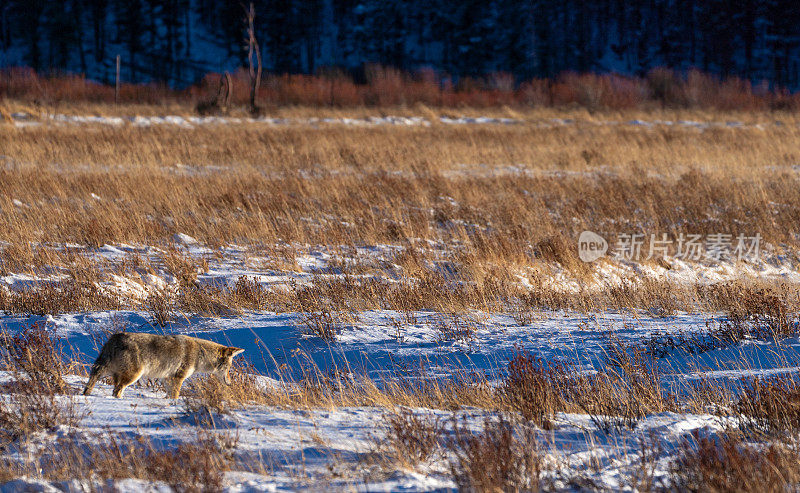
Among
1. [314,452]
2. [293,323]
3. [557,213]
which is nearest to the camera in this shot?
[314,452]

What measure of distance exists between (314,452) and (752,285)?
19.7 feet

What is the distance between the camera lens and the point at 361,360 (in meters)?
4.96

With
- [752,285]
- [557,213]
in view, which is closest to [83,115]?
[557,213]

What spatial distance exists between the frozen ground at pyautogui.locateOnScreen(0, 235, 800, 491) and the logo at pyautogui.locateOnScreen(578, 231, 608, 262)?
0.30 m

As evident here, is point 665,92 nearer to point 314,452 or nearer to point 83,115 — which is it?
point 83,115

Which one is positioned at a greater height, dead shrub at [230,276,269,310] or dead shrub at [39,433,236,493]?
dead shrub at [39,433,236,493]

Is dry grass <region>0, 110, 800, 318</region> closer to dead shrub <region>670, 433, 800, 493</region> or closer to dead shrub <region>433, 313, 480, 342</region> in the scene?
dead shrub <region>433, 313, 480, 342</region>

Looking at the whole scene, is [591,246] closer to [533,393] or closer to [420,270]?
[420,270]

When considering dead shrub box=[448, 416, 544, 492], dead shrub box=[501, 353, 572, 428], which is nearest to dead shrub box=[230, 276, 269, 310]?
dead shrub box=[501, 353, 572, 428]

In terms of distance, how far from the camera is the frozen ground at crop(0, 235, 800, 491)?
285 centimetres

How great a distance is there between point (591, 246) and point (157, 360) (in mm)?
6471

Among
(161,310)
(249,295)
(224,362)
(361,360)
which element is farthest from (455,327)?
(161,310)

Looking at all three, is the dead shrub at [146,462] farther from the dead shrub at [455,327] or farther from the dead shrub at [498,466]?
the dead shrub at [455,327]

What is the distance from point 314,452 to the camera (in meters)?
3.00
